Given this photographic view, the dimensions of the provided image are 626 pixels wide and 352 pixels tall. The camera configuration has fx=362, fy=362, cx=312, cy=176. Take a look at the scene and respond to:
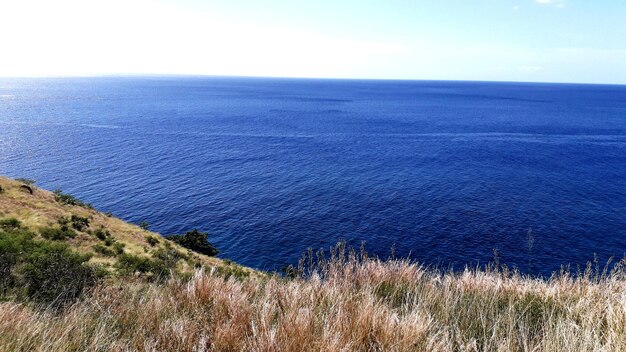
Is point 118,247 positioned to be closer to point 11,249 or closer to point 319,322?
point 11,249

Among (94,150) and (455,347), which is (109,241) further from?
(94,150)

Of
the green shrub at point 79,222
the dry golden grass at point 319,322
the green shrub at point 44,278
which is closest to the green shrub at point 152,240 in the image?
the green shrub at point 79,222

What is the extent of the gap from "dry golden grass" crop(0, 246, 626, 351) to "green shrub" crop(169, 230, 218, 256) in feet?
114

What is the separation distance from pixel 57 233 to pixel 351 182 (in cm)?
4428

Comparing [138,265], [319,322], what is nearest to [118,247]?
[138,265]

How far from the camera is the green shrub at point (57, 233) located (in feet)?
97.8

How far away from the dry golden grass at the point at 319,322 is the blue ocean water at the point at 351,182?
13.8 meters

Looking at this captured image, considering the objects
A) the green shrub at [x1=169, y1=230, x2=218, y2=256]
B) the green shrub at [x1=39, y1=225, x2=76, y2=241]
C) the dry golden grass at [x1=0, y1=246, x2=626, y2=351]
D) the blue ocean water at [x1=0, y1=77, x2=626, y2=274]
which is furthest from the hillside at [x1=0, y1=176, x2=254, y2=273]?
the dry golden grass at [x1=0, y1=246, x2=626, y2=351]

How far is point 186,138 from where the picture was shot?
97.9 meters

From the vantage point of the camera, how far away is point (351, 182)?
6431 cm

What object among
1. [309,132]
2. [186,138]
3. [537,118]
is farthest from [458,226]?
[537,118]

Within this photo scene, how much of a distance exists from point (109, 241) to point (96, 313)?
30.9 meters

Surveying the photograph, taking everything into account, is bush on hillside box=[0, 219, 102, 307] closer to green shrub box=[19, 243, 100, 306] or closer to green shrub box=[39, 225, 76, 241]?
green shrub box=[19, 243, 100, 306]

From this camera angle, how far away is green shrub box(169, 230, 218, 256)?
40481mm
